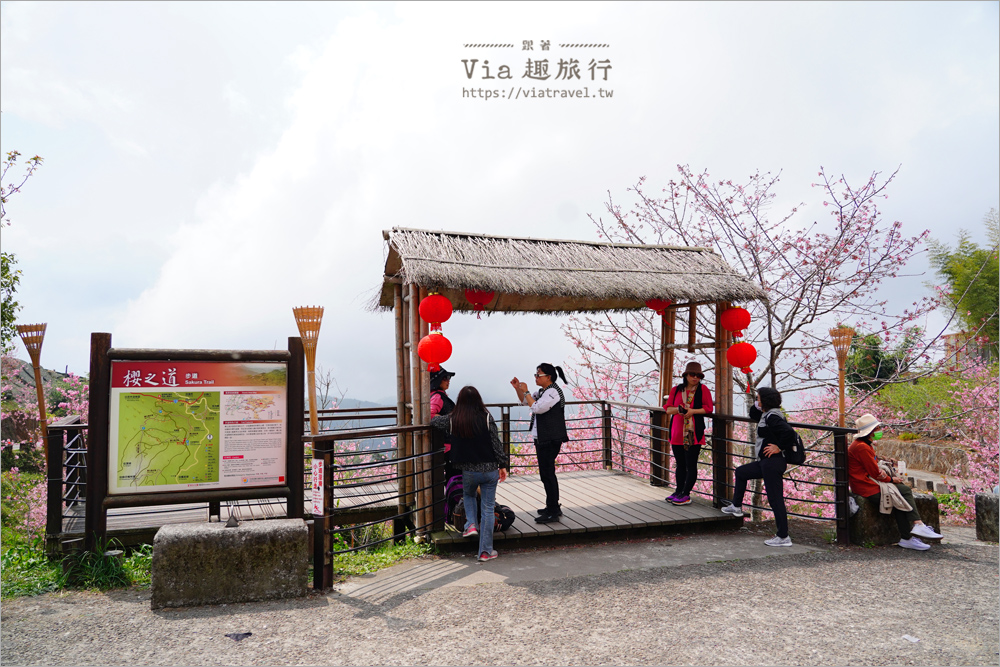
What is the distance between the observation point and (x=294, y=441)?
5.11 meters

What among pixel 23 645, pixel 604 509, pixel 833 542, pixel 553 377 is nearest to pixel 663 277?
pixel 553 377

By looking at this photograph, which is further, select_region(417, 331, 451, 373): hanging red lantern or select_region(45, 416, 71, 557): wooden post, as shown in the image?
select_region(417, 331, 451, 373): hanging red lantern

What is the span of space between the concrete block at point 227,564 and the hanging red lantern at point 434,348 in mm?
1819

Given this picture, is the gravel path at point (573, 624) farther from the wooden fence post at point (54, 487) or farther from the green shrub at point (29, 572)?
the wooden fence post at point (54, 487)

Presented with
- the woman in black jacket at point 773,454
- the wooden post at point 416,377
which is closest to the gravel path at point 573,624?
Answer: the woman in black jacket at point 773,454

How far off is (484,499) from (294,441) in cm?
174

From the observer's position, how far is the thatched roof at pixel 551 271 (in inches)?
Result: 226

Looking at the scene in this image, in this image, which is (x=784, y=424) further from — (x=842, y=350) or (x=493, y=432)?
(x=493, y=432)

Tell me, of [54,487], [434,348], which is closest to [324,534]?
[434,348]

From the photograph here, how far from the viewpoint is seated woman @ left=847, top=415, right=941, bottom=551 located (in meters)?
5.91

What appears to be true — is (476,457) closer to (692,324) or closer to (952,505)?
(692,324)

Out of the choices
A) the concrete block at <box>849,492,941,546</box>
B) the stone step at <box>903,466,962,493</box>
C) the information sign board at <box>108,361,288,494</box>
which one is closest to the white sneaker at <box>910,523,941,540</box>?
the concrete block at <box>849,492,941,546</box>

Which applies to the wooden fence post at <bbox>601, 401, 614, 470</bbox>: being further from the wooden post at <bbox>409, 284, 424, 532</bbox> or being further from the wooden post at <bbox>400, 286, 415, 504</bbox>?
the wooden post at <bbox>409, 284, 424, 532</bbox>

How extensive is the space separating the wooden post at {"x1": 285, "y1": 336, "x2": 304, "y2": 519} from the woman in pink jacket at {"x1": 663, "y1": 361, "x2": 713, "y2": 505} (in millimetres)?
4079
